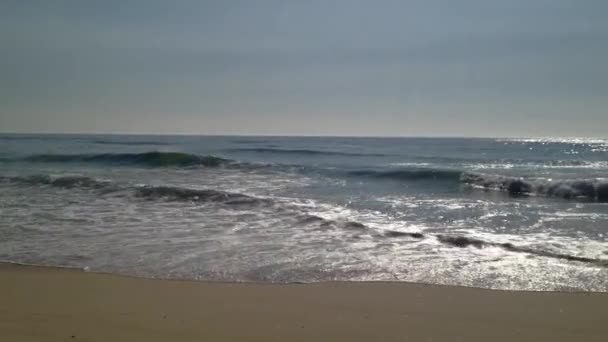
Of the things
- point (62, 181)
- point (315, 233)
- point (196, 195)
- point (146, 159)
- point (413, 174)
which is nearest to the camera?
point (315, 233)

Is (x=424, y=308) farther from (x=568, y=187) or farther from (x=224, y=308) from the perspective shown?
(x=568, y=187)

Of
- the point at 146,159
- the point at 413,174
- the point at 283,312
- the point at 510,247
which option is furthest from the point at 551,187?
the point at 146,159

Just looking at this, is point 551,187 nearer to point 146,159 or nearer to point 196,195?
point 196,195

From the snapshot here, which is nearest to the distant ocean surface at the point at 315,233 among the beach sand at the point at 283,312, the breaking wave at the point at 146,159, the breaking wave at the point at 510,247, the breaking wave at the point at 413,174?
the breaking wave at the point at 510,247

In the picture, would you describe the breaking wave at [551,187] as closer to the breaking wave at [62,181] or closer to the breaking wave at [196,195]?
the breaking wave at [196,195]

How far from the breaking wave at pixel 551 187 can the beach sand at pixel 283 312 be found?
1061 cm

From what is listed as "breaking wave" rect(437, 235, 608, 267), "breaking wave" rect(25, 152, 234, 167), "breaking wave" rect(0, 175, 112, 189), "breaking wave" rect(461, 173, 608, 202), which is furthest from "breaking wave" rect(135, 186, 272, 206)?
"breaking wave" rect(25, 152, 234, 167)

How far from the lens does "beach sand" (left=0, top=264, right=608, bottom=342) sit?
3.32 m

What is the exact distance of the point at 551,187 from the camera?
14266mm

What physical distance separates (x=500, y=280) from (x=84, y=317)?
13.4 ft

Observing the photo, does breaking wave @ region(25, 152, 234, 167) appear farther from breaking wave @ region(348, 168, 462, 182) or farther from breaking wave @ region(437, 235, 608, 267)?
breaking wave @ region(437, 235, 608, 267)

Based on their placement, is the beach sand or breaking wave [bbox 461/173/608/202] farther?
breaking wave [bbox 461/173/608/202]

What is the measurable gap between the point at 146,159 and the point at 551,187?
21.6 m

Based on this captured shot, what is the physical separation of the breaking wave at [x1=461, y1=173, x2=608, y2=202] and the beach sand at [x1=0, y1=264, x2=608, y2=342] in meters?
10.6
